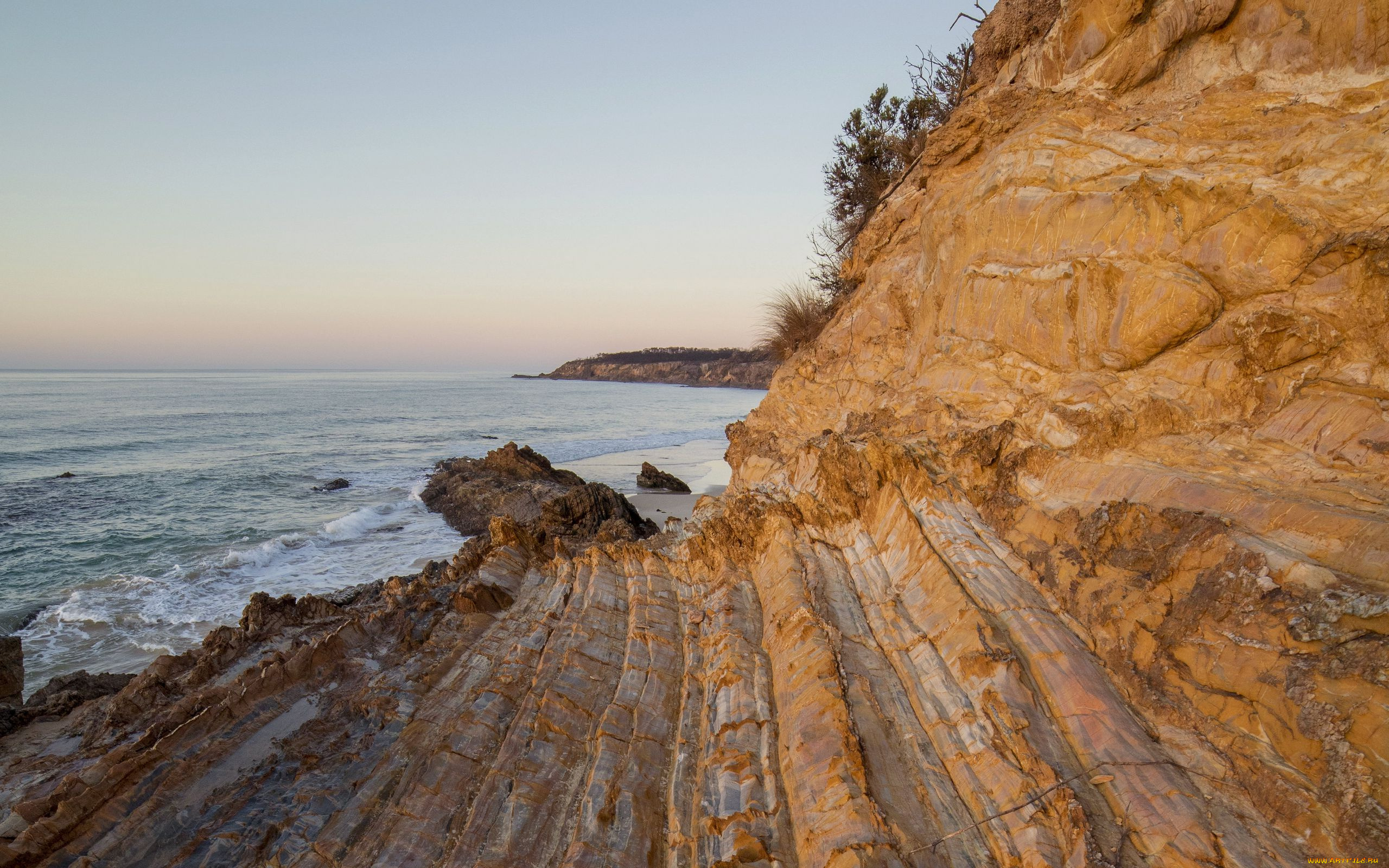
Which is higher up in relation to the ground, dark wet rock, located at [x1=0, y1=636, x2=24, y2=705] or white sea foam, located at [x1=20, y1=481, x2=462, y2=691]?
dark wet rock, located at [x1=0, y1=636, x2=24, y2=705]

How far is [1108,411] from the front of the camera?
487 centimetres

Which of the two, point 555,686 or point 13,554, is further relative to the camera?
point 13,554

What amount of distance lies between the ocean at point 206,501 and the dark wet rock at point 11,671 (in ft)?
4.63

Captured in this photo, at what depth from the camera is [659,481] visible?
21062 mm

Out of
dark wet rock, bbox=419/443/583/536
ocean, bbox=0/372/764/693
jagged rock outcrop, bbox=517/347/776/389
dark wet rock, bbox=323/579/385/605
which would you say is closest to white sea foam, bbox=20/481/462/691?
ocean, bbox=0/372/764/693

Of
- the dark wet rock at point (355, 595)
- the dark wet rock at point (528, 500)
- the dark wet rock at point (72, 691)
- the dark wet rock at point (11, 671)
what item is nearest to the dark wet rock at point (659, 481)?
the dark wet rock at point (528, 500)

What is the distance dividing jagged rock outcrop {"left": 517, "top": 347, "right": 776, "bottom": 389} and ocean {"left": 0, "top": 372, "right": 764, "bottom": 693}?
3664 centimetres

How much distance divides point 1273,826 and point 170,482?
94.5ft

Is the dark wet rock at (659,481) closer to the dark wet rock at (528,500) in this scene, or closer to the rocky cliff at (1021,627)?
the dark wet rock at (528,500)

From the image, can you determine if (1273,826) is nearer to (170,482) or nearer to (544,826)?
(544,826)

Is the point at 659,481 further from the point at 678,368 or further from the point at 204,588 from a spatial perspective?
the point at 678,368

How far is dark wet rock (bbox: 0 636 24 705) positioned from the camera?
744cm

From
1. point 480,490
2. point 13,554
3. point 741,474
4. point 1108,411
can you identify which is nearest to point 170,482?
point 13,554

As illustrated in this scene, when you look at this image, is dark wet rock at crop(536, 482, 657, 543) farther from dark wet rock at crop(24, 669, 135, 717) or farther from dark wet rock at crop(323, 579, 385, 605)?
dark wet rock at crop(24, 669, 135, 717)
